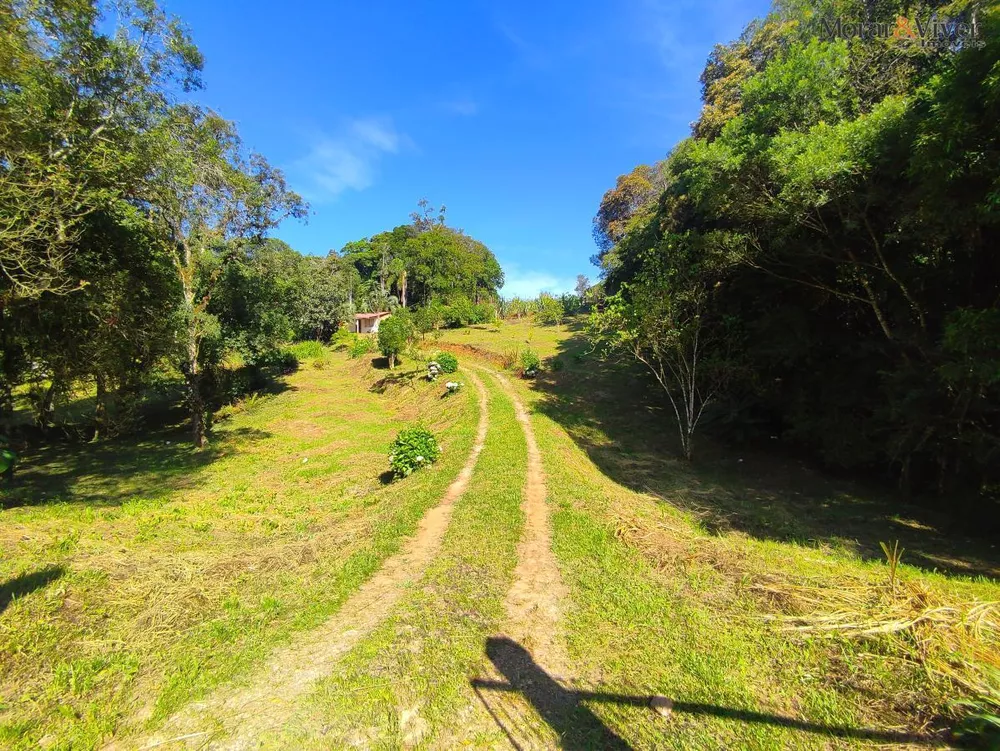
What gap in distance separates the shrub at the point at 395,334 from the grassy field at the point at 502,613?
73.0 ft

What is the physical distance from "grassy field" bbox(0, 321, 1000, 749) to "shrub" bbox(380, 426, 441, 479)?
564mm

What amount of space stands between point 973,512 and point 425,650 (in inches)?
532

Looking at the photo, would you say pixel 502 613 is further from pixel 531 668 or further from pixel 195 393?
pixel 195 393

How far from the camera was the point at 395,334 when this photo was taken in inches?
1315

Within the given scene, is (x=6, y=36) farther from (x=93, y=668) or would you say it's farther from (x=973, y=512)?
(x=973, y=512)

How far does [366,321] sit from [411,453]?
5705 cm

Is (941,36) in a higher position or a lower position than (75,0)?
higher

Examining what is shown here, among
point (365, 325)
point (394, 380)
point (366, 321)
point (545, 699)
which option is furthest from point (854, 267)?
point (365, 325)

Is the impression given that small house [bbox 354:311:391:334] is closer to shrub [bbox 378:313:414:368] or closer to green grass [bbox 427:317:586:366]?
green grass [bbox 427:317:586:366]

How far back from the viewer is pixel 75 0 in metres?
8.36

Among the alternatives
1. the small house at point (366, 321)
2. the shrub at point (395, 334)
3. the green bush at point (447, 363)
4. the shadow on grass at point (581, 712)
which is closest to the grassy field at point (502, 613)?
the shadow on grass at point (581, 712)

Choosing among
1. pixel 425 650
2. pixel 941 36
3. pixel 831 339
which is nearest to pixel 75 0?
pixel 425 650

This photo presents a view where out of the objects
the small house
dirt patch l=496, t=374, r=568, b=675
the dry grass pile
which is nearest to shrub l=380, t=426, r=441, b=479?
dirt patch l=496, t=374, r=568, b=675

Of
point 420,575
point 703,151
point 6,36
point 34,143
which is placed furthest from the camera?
point 703,151
